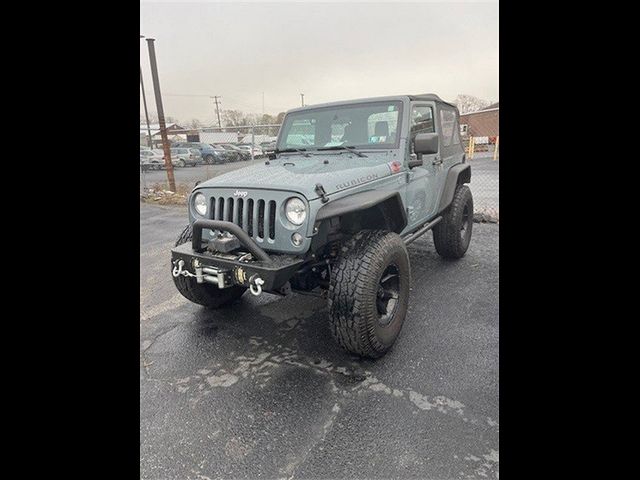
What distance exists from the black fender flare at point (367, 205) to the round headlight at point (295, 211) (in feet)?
0.34

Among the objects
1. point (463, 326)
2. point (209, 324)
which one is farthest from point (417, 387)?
point (209, 324)

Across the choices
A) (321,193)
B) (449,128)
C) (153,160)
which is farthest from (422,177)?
(153,160)

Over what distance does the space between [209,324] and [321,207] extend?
174cm

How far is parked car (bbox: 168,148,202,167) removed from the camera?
24781 millimetres

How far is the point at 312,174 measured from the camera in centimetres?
296

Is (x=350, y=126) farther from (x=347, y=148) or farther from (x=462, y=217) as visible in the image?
(x=462, y=217)

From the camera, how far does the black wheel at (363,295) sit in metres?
2.64

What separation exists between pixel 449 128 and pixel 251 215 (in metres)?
3.23

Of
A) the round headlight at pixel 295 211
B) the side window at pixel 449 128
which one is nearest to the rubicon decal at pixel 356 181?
the round headlight at pixel 295 211

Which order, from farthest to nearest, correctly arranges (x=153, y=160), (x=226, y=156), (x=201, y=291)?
(x=226, y=156) → (x=153, y=160) → (x=201, y=291)

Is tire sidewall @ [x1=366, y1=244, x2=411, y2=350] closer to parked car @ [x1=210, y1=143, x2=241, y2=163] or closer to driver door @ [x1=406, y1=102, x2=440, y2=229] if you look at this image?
driver door @ [x1=406, y1=102, x2=440, y2=229]

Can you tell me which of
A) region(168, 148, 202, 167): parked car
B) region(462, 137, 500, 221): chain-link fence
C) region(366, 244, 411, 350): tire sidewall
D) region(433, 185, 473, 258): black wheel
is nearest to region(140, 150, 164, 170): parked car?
region(168, 148, 202, 167): parked car
